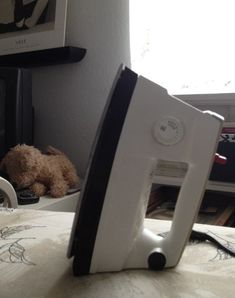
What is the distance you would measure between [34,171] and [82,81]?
0.53 metres

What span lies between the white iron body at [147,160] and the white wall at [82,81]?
1.05 metres

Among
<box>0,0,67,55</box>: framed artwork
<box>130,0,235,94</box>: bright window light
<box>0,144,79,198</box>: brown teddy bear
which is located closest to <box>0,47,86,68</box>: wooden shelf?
<box>0,0,67,55</box>: framed artwork

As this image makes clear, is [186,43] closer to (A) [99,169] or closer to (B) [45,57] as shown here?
(B) [45,57]

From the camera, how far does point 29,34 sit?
150 cm

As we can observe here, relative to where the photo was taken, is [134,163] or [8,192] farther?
[8,192]

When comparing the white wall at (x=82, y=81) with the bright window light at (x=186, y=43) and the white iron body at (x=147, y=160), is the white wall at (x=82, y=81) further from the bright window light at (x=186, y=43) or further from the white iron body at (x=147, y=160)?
the white iron body at (x=147, y=160)

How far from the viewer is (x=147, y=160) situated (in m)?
0.38

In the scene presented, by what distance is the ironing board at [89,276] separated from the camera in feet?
1.13

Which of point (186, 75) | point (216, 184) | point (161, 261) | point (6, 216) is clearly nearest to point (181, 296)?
point (161, 261)

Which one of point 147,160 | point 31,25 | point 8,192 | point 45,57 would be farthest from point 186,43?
point 147,160

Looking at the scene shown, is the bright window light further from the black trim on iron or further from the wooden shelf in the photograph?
the black trim on iron

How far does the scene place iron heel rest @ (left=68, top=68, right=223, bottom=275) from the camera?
0.37 m

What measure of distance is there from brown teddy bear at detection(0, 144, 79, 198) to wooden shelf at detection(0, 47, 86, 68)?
1.48 feet

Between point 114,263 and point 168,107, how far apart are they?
0.63 ft
